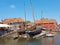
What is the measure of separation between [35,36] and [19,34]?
4.50 m

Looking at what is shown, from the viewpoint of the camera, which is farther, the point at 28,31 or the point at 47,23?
the point at 47,23

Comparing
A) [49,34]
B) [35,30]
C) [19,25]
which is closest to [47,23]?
[19,25]

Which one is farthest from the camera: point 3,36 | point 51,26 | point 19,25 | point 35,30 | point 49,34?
point 51,26

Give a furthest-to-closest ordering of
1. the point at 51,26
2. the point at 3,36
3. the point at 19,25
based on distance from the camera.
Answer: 1. the point at 51,26
2. the point at 19,25
3. the point at 3,36

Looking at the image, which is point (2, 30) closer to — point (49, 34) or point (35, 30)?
point (35, 30)

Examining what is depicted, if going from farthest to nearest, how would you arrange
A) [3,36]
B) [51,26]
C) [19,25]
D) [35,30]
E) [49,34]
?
1. [51,26]
2. [19,25]
3. [49,34]
4. [35,30]
5. [3,36]

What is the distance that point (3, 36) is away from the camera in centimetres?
4953

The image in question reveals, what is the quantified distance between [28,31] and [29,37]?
70.8 inches

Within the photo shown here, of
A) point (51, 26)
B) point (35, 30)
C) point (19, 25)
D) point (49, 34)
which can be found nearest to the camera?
point (35, 30)

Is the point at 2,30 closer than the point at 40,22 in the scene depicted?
Yes

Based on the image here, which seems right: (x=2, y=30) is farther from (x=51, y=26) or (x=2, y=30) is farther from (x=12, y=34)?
(x=51, y=26)

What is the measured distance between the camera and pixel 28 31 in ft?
171

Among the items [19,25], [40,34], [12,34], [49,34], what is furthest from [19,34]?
[19,25]

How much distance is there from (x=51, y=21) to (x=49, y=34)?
172 feet
